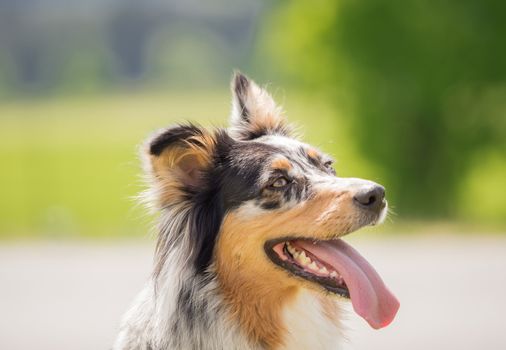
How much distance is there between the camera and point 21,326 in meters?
10.9

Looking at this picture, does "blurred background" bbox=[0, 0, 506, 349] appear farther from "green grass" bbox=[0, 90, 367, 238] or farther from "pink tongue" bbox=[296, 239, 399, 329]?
"pink tongue" bbox=[296, 239, 399, 329]

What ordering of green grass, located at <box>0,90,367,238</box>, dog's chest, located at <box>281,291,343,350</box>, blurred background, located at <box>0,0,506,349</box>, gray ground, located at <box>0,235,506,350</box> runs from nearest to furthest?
dog's chest, located at <box>281,291,343,350</box> → gray ground, located at <box>0,235,506,350</box> → blurred background, located at <box>0,0,506,349</box> → green grass, located at <box>0,90,367,238</box>

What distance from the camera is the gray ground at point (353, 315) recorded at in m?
10.1

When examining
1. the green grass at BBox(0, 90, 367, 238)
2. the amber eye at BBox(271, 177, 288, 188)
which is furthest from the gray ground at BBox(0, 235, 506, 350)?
the amber eye at BBox(271, 177, 288, 188)

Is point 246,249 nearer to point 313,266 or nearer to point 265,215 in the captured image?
point 265,215

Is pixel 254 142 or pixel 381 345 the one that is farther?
pixel 381 345

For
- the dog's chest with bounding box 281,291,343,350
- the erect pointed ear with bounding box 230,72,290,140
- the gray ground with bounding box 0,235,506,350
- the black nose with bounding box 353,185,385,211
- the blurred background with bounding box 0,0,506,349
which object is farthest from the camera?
the blurred background with bounding box 0,0,506,349

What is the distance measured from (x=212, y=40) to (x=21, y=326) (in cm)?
3735

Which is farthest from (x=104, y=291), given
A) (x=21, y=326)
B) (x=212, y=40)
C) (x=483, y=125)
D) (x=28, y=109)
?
(x=212, y=40)

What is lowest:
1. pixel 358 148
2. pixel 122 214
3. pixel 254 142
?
pixel 122 214

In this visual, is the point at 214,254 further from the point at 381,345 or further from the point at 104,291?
the point at 104,291

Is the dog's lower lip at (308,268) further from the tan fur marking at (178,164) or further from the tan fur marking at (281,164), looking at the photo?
the tan fur marking at (178,164)

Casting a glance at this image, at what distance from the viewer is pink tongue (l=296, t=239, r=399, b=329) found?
5.41 m

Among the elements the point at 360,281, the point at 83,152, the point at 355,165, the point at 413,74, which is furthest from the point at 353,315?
the point at 83,152
